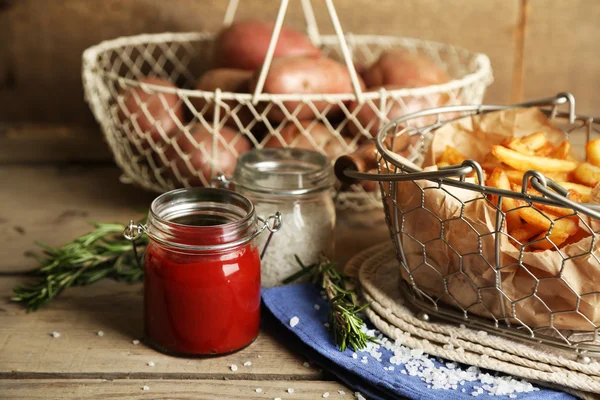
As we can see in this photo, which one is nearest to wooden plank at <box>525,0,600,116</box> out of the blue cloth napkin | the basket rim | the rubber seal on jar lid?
the basket rim

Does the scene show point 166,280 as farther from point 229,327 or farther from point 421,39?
point 421,39

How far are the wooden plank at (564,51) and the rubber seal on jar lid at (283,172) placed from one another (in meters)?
0.74

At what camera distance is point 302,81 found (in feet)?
3.50

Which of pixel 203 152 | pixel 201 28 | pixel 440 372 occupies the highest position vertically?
pixel 201 28

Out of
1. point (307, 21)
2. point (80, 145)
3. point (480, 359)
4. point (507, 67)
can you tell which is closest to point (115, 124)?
point (80, 145)

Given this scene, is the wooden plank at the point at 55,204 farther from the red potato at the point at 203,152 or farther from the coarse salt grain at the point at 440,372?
the coarse salt grain at the point at 440,372

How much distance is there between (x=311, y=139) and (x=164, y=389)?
1.55 ft

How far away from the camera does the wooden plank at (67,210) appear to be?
1.06 m

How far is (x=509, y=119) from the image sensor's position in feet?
3.10

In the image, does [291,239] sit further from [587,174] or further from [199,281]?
[587,174]

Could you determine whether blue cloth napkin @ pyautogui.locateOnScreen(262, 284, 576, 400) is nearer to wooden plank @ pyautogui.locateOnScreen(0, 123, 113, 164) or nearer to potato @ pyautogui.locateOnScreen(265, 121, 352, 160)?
potato @ pyautogui.locateOnScreen(265, 121, 352, 160)

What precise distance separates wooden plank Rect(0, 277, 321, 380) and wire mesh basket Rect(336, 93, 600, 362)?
17cm

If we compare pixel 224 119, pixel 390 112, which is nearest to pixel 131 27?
pixel 224 119

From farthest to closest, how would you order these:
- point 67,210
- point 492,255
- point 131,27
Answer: point 131,27, point 67,210, point 492,255
